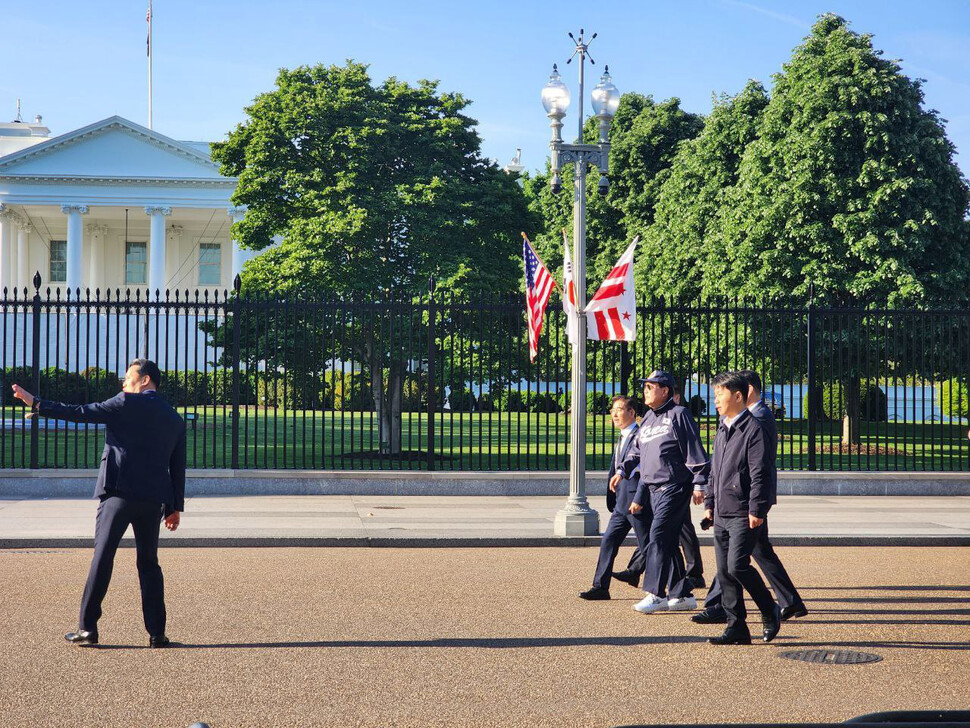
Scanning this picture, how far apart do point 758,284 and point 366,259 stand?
34.4 ft

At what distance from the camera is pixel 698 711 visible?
217 inches

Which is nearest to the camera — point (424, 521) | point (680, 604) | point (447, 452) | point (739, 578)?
point (739, 578)

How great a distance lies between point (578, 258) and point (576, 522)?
3.04 meters

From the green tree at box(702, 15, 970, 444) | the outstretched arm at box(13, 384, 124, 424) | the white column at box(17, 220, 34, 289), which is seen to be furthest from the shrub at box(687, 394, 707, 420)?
the white column at box(17, 220, 34, 289)

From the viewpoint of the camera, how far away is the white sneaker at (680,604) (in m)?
8.39

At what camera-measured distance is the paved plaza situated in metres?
5.55

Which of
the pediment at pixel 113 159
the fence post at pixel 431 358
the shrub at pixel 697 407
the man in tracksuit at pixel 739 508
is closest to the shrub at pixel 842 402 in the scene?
the shrub at pixel 697 407

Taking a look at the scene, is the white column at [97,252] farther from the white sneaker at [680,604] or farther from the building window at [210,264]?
the white sneaker at [680,604]

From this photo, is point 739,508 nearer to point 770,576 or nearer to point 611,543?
point 770,576

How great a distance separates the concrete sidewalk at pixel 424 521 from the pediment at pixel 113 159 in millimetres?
38541

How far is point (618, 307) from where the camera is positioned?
1281cm

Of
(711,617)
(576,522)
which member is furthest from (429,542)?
(711,617)

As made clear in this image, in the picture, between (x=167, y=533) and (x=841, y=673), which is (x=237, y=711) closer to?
(x=841, y=673)

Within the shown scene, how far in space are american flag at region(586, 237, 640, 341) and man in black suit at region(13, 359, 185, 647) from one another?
669 cm
